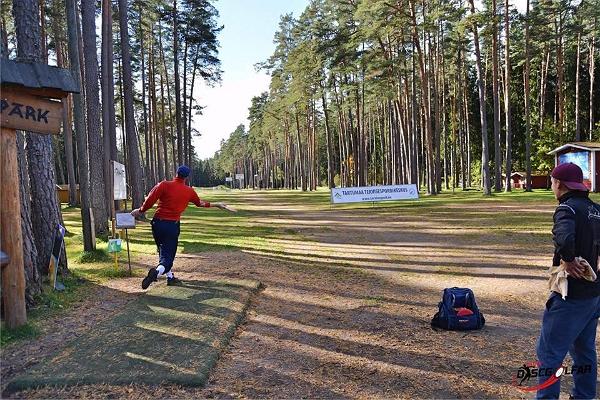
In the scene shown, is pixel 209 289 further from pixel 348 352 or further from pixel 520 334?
pixel 520 334

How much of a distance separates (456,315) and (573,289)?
2.46m

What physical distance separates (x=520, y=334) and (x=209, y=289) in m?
4.49

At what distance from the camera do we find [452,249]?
12406 millimetres

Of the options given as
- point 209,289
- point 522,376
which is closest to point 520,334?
point 522,376

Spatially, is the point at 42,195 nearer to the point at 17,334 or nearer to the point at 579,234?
the point at 17,334

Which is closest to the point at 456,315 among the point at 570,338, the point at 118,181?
the point at 570,338

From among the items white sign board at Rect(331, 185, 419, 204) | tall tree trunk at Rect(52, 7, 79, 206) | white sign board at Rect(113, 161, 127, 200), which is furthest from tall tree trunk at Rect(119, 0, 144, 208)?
white sign board at Rect(113, 161, 127, 200)

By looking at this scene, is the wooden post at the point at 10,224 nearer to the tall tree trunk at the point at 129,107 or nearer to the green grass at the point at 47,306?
the green grass at the point at 47,306

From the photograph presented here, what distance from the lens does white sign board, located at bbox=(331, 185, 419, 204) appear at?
76.5 feet

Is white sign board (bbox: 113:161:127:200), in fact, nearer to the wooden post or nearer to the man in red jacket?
the man in red jacket

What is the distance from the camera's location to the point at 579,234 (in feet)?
11.4

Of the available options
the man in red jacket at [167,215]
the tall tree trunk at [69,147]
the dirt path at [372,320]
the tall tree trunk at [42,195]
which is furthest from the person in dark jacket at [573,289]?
the tall tree trunk at [69,147]

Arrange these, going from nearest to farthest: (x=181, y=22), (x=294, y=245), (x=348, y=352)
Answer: (x=348, y=352), (x=294, y=245), (x=181, y=22)
